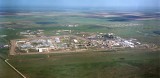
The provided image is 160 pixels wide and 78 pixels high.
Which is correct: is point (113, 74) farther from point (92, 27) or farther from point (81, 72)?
point (92, 27)

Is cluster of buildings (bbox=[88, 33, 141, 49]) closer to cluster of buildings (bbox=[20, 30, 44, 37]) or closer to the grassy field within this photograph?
the grassy field

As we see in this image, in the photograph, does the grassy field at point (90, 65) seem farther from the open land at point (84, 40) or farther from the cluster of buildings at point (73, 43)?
the cluster of buildings at point (73, 43)

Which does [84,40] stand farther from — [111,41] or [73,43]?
[111,41]

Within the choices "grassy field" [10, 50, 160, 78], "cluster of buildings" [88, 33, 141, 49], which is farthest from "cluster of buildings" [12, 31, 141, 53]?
"grassy field" [10, 50, 160, 78]

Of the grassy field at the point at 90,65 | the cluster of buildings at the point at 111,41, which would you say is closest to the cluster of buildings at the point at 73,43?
the cluster of buildings at the point at 111,41

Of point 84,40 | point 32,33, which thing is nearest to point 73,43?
point 84,40

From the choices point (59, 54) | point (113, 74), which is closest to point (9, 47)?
point (59, 54)

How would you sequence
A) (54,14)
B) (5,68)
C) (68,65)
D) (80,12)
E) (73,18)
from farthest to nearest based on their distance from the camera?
(80,12), (73,18), (54,14), (68,65), (5,68)

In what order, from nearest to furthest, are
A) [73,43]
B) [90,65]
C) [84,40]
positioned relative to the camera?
1. [90,65]
2. [73,43]
3. [84,40]
